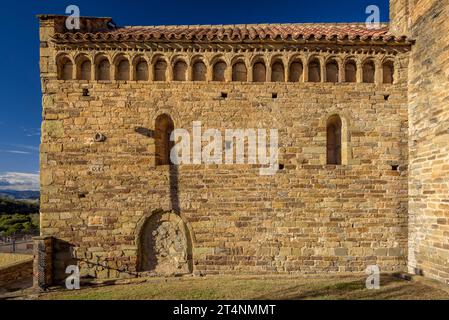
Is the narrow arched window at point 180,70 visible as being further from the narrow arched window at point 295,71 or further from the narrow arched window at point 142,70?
the narrow arched window at point 295,71

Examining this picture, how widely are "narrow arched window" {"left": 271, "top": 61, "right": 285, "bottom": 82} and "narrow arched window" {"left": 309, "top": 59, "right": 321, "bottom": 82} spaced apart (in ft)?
2.51

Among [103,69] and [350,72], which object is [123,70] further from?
[350,72]

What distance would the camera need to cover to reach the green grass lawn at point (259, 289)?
6.05 m

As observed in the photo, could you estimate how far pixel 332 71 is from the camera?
7.77 metres

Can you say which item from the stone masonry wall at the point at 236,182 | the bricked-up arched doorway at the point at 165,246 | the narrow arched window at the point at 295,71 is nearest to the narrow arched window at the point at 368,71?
the stone masonry wall at the point at 236,182

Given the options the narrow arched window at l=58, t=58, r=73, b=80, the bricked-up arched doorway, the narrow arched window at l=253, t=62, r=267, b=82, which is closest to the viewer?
the bricked-up arched doorway

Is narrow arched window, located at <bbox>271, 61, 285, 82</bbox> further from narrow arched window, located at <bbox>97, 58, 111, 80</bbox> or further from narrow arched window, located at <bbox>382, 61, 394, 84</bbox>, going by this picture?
narrow arched window, located at <bbox>97, 58, 111, 80</bbox>

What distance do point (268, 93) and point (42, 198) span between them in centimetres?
653

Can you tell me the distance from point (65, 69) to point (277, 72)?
575cm

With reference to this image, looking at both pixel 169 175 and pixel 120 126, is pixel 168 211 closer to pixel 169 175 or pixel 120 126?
pixel 169 175

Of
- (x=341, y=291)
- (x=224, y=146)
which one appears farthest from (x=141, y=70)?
(x=341, y=291)

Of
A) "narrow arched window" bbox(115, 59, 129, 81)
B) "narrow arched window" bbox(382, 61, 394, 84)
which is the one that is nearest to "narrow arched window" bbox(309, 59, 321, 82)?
"narrow arched window" bbox(382, 61, 394, 84)

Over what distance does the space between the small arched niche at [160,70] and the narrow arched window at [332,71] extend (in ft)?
14.5

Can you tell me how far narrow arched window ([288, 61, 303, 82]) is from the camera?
7.74m
